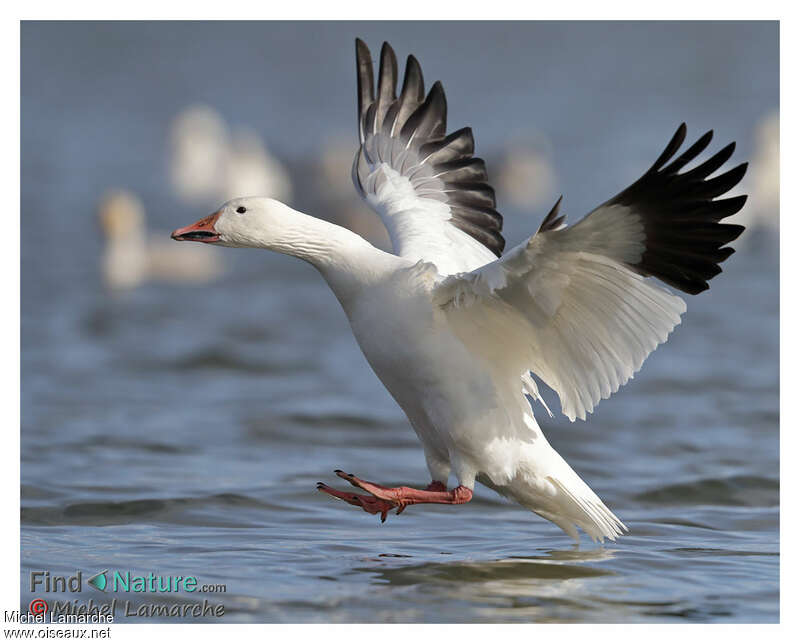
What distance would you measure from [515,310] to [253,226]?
1.44 metres

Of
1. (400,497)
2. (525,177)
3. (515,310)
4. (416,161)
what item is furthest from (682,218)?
(525,177)

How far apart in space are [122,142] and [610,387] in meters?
17.0

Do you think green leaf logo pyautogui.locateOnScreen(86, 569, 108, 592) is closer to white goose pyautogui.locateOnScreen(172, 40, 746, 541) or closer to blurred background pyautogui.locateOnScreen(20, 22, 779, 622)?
blurred background pyautogui.locateOnScreen(20, 22, 779, 622)

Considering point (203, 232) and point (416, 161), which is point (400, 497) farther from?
point (416, 161)

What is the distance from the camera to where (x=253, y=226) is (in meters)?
6.51

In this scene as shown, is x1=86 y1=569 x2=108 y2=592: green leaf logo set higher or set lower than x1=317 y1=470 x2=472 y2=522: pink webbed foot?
lower

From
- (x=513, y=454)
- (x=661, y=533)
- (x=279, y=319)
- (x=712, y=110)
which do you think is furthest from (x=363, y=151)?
(x=712, y=110)

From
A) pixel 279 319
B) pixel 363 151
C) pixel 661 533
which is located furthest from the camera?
pixel 279 319

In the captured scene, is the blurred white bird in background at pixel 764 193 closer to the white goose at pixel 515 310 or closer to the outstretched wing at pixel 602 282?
the white goose at pixel 515 310

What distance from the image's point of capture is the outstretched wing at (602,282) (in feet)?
17.9

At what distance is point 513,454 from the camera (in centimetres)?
656

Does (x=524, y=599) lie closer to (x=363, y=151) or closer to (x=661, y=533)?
(x=661, y=533)

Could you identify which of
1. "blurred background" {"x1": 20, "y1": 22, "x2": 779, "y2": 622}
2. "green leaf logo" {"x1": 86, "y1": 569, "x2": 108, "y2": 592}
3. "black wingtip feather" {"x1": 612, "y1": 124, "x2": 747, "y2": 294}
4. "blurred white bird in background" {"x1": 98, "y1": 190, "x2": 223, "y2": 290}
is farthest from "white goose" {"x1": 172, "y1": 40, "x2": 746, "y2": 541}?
"blurred white bird in background" {"x1": 98, "y1": 190, "x2": 223, "y2": 290}

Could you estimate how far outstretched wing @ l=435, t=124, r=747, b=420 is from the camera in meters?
5.46
